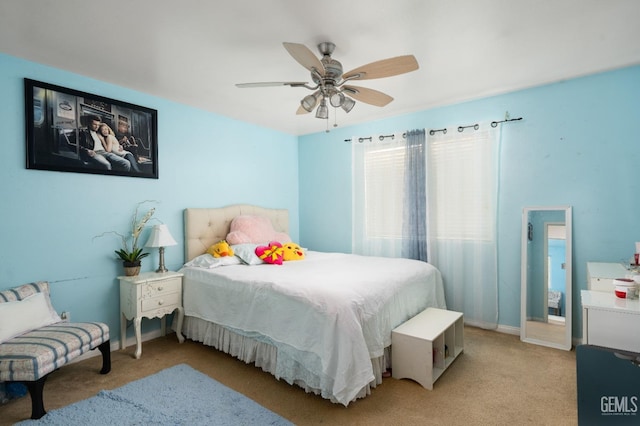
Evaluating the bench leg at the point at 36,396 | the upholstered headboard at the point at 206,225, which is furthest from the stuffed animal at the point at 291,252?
the bench leg at the point at 36,396

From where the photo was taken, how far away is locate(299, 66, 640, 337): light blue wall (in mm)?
2873

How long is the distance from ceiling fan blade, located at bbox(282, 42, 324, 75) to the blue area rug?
7.36 feet

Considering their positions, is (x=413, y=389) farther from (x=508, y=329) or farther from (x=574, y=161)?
(x=574, y=161)

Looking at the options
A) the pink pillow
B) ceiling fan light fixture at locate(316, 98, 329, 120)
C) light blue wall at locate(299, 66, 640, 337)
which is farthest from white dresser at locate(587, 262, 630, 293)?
the pink pillow

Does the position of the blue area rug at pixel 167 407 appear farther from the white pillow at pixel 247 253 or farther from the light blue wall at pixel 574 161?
the light blue wall at pixel 574 161

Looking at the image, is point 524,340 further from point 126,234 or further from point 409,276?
point 126,234

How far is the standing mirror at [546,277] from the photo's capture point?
309cm

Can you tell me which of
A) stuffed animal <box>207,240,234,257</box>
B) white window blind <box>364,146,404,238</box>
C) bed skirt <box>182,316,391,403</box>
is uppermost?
white window blind <box>364,146,404,238</box>

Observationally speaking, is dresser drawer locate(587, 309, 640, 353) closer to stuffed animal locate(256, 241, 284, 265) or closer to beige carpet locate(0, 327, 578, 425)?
beige carpet locate(0, 327, 578, 425)

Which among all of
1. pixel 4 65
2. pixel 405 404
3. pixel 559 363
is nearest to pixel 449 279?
pixel 559 363

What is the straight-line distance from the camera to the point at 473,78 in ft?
10.1

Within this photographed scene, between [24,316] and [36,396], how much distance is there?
59 cm

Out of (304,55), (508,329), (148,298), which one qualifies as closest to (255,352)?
(148,298)

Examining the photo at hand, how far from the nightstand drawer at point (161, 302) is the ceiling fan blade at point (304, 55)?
8.04ft
